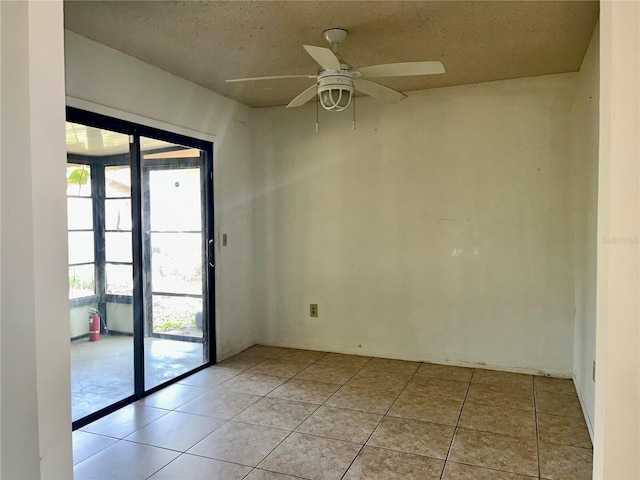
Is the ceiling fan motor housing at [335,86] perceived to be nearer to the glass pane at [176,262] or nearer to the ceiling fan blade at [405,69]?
the ceiling fan blade at [405,69]

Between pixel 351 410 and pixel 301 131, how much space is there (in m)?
2.64

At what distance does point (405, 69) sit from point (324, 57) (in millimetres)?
461

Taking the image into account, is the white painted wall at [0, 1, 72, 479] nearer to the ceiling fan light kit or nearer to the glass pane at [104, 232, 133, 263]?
the ceiling fan light kit

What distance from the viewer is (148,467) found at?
2.40 meters

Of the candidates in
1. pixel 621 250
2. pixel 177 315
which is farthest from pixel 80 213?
pixel 621 250

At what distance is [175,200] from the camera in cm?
376

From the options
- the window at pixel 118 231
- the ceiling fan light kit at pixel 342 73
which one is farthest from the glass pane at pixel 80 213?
the ceiling fan light kit at pixel 342 73

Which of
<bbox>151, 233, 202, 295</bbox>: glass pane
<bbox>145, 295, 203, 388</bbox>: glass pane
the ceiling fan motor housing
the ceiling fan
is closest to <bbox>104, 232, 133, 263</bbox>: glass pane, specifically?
<bbox>151, 233, 202, 295</bbox>: glass pane

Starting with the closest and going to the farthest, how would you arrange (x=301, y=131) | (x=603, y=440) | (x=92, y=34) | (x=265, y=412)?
(x=603, y=440)
(x=92, y=34)
(x=265, y=412)
(x=301, y=131)

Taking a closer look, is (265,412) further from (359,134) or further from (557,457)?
(359,134)

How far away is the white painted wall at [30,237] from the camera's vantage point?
1.21 meters

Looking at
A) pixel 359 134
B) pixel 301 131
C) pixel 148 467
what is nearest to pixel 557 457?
pixel 148 467

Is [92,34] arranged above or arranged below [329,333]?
above

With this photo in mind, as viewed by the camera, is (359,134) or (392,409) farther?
(359,134)
